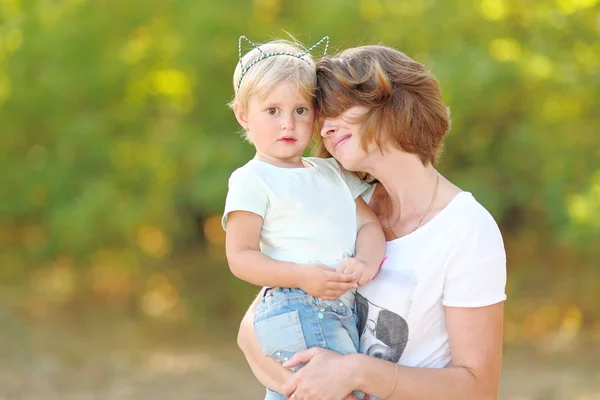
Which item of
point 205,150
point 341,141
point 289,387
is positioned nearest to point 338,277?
point 289,387

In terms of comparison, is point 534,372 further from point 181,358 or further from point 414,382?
point 414,382

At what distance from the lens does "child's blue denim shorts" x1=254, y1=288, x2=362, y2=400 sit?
2127 mm

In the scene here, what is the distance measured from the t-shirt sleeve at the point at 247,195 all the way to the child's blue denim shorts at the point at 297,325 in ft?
0.71

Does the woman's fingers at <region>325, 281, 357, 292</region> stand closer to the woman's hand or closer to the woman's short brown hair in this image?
the woman's hand

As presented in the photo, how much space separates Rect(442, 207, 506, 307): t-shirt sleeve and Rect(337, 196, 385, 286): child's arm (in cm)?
19

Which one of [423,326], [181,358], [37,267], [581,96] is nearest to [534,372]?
[581,96]

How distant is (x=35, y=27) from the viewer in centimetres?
680

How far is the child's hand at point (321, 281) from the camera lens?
2.11 m

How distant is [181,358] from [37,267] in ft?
5.49

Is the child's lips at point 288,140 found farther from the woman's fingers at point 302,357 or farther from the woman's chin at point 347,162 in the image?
the woman's fingers at point 302,357

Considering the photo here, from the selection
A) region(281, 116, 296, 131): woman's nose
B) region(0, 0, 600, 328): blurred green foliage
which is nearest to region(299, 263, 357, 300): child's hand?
region(281, 116, 296, 131): woman's nose

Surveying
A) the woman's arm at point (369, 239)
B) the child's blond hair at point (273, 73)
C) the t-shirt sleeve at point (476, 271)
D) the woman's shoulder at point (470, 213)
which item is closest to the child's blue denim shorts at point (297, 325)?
the woman's arm at point (369, 239)

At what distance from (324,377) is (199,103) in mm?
5316

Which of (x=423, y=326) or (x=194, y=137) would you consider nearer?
(x=423, y=326)
